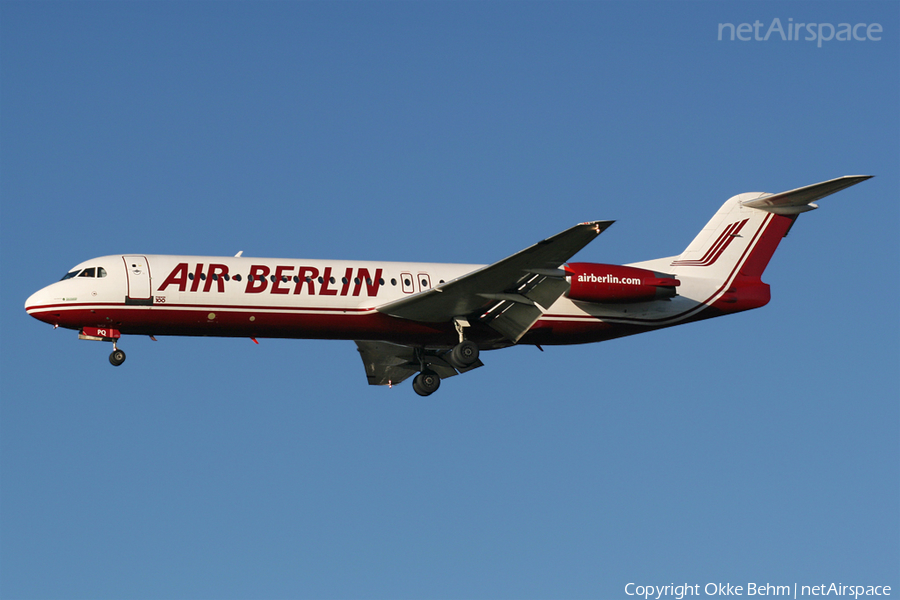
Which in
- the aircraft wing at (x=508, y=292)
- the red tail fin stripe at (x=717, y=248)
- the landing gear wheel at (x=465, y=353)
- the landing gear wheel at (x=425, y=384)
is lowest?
the landing gear wheel at (x=425, y=384)

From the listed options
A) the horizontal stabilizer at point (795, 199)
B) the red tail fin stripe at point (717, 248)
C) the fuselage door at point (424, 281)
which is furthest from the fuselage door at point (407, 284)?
the horizontal stabilizer at point (795, 199)

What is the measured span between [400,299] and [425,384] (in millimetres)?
4345

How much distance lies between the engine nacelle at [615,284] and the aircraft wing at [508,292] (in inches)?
51.7

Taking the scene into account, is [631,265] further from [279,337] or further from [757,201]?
[279,337]

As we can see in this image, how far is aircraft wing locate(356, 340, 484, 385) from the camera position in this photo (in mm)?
33062

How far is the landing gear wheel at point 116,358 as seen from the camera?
1144 inches

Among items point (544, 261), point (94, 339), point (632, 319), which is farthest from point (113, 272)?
point (632, 319)

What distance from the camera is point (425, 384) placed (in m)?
32.8

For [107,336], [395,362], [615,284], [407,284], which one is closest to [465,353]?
[407,284]

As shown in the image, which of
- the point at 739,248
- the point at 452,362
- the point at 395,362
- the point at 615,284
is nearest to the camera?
the point at 615,284

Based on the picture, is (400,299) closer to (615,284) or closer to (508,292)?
(508,292)

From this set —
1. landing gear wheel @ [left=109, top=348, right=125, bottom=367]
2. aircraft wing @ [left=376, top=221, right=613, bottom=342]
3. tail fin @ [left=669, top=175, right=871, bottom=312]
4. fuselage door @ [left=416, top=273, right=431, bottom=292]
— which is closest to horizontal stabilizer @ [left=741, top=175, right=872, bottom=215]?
tail fin @ [left=669, top=175, right=871, bottom=312]

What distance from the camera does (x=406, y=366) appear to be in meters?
33.8

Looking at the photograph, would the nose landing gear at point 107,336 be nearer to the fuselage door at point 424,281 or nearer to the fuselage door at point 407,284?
the fuselage door at point 407,284
